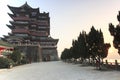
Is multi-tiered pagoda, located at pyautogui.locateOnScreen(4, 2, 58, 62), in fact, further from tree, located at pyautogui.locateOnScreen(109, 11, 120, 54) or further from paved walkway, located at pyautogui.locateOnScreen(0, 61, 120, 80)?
tree, located at pyautogui.locateOnScreen(109, 11, 120, 54)

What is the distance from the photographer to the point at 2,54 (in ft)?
161

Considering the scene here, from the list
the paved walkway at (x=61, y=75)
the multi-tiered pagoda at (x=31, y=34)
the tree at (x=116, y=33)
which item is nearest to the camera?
the paved walkway at (x=61, y=75)

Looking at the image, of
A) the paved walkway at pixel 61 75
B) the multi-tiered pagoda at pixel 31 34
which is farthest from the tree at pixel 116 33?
the multi-tiered pagoda at pixel 31 34

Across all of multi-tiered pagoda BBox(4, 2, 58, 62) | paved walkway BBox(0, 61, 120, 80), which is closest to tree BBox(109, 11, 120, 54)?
paved walkway BBox(0, 61, 120, 80)

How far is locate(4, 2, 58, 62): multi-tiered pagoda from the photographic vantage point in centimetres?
9025

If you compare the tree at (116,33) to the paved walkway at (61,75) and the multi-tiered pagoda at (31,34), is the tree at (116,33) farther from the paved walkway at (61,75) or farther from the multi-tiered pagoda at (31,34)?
the multi-tiered pagoda at (31,34)

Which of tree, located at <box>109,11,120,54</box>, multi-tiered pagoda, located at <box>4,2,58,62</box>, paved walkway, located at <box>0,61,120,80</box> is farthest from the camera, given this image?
multi-tiered pagoda, located at <box>4,2,58,62</box>

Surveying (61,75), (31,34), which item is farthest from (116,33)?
(31,34)

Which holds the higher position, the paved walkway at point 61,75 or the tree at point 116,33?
the tree at point 116,33

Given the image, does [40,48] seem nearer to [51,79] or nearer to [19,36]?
[19,36]

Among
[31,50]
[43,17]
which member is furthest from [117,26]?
[43,17]

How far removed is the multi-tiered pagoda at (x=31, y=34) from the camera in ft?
296

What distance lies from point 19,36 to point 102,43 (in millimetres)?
58305

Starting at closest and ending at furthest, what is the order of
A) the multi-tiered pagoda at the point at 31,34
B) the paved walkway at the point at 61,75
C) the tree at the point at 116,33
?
the paved walkway at the point at 61,75 < the tree at the point at 116,33 < the multi-tiered pagoda at the point at 31,34
